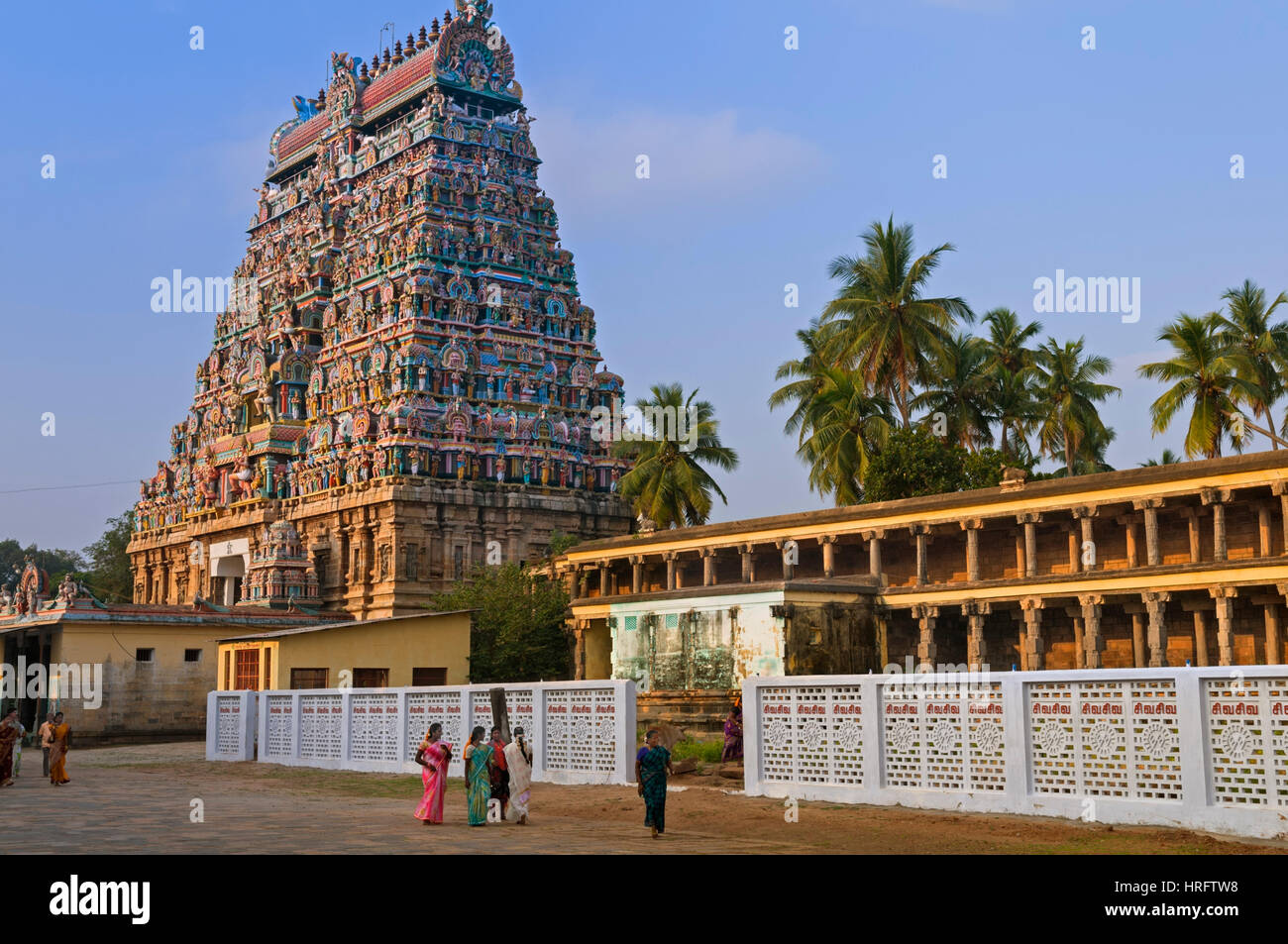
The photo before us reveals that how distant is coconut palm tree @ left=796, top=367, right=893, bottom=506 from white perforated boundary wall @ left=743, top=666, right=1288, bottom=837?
28265 mm

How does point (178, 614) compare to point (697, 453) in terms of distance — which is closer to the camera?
point (178, 614)

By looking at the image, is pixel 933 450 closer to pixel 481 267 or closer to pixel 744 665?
pixel 744 665

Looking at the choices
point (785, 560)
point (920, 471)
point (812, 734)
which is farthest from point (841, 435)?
point (812, 734)

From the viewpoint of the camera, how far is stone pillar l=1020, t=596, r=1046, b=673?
36.2 meters

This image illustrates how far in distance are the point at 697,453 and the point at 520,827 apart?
3918 centimetres

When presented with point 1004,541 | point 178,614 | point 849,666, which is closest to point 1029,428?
point 1004,541

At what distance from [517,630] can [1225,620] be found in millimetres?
23134

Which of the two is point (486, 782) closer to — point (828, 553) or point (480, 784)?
point (480, 784)

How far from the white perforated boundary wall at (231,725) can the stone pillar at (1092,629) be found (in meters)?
20.8

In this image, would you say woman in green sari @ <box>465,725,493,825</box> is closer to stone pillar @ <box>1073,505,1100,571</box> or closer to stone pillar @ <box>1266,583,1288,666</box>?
stone pillar @ <box>1073,505,1100,571</box>

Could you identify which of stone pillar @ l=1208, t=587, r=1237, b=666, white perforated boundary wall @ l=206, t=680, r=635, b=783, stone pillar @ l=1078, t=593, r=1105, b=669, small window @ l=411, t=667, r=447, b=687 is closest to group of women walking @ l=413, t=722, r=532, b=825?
white perforated boundary wall @ l=206, t=680, r=635, b=783

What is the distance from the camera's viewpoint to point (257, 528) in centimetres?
6756

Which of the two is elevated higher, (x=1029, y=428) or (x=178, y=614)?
(x=1029, y=428)
